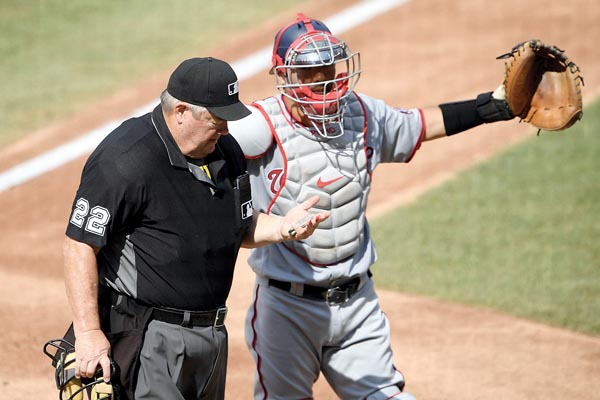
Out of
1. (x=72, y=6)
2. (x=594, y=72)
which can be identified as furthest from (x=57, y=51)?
(x=594, y=72)

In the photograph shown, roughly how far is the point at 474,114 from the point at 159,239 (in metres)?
1.97

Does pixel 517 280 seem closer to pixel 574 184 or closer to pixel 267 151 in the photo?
pixel 574 184

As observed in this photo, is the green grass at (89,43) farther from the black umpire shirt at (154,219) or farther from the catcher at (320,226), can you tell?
the black umpire shirt at (154,219)

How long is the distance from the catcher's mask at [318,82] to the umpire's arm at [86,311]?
1358 millimetres

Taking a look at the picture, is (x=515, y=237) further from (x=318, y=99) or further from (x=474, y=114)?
(x=318, y=99)

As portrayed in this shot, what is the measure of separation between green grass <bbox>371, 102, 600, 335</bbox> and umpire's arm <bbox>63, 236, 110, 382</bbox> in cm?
437

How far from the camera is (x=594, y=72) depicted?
11867mm

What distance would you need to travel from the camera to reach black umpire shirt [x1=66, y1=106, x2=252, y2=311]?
3994 mm

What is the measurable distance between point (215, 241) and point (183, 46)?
30.4 feet

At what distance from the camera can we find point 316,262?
4.93 m

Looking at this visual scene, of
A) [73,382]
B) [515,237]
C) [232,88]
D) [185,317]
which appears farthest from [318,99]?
[515,237]

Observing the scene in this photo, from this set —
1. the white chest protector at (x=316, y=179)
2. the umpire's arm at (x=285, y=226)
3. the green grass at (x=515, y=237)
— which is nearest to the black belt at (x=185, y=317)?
the umpire's arm at (x=285, y=226)

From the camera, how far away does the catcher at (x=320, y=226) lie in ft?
16.0

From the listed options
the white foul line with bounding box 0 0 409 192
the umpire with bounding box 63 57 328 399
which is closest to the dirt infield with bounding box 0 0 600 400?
the white foul line with bounding box 0 0 409 192
